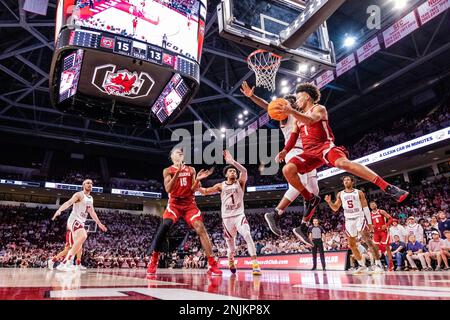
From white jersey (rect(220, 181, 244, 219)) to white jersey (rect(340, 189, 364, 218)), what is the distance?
236 centimetres

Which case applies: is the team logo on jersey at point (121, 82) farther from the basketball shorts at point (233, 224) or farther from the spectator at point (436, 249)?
the spectator at point (436, 249)

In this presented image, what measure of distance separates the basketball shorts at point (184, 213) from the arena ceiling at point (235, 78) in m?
11.1

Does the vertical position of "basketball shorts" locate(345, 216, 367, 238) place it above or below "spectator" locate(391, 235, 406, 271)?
above

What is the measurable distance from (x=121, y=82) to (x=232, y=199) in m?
4.45

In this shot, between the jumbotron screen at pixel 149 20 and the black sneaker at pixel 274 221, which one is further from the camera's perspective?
the jumbotron screen at pixel 149 20

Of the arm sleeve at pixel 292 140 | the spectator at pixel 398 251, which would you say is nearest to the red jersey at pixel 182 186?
the arm sleeve at pixel 292 140

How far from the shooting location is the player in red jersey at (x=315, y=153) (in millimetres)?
3512

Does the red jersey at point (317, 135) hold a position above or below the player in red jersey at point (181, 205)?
above

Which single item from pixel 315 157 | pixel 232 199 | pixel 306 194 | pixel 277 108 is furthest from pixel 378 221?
pixel 277 108

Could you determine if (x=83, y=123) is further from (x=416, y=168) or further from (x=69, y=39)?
(x=416, y=168)

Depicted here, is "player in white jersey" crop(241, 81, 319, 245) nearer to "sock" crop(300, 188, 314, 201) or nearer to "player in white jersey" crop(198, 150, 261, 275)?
"sock" crop(300, 188, 314, 201)

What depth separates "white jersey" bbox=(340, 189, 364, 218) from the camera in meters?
6.91

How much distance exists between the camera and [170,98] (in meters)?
8.98

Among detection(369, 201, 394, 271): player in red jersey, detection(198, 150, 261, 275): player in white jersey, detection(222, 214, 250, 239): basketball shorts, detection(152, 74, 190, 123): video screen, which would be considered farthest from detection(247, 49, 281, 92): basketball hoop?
detection(222, 214, 250, 239): basketball shorts
